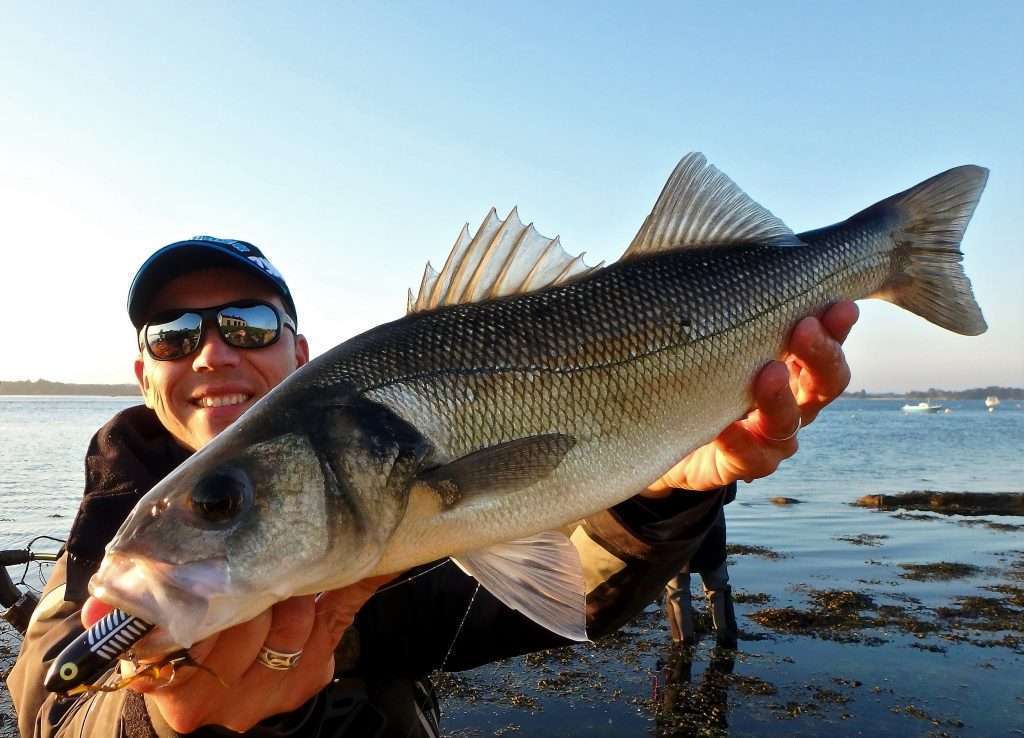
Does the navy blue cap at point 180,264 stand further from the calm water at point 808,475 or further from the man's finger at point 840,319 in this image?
the calm water at point 808,475

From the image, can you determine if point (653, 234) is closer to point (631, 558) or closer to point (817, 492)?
point (631, 558)

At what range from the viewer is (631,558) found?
2.90 metres

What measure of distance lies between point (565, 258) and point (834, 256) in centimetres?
116

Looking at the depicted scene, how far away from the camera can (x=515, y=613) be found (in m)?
3.29

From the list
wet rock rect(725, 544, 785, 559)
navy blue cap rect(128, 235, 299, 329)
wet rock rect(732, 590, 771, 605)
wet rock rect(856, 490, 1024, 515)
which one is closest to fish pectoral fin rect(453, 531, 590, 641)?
navy blue cap rect(128, 235, 299, 329)

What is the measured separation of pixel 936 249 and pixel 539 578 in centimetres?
222

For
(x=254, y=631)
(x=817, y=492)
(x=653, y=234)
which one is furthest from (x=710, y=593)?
(x=817, y=492)

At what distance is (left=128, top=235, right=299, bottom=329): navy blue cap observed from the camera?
3.67m

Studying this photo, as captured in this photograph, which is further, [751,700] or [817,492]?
[817,492]

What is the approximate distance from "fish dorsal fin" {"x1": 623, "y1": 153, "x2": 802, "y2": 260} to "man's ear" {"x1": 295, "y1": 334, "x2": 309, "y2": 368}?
2.41m

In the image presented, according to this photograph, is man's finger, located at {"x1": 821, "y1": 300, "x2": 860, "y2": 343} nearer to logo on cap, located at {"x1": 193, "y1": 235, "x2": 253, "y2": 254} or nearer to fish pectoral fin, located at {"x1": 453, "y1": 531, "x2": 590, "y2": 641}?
fish pectoral fin, located at {"x1": 453, "y1": 531, "x2": 590, "y2": 641}

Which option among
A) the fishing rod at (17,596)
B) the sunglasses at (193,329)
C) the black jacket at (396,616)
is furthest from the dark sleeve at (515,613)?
the fishing rod at (17,596)

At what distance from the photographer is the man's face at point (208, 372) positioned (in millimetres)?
3578

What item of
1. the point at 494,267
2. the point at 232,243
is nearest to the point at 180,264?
the point at 232,243
